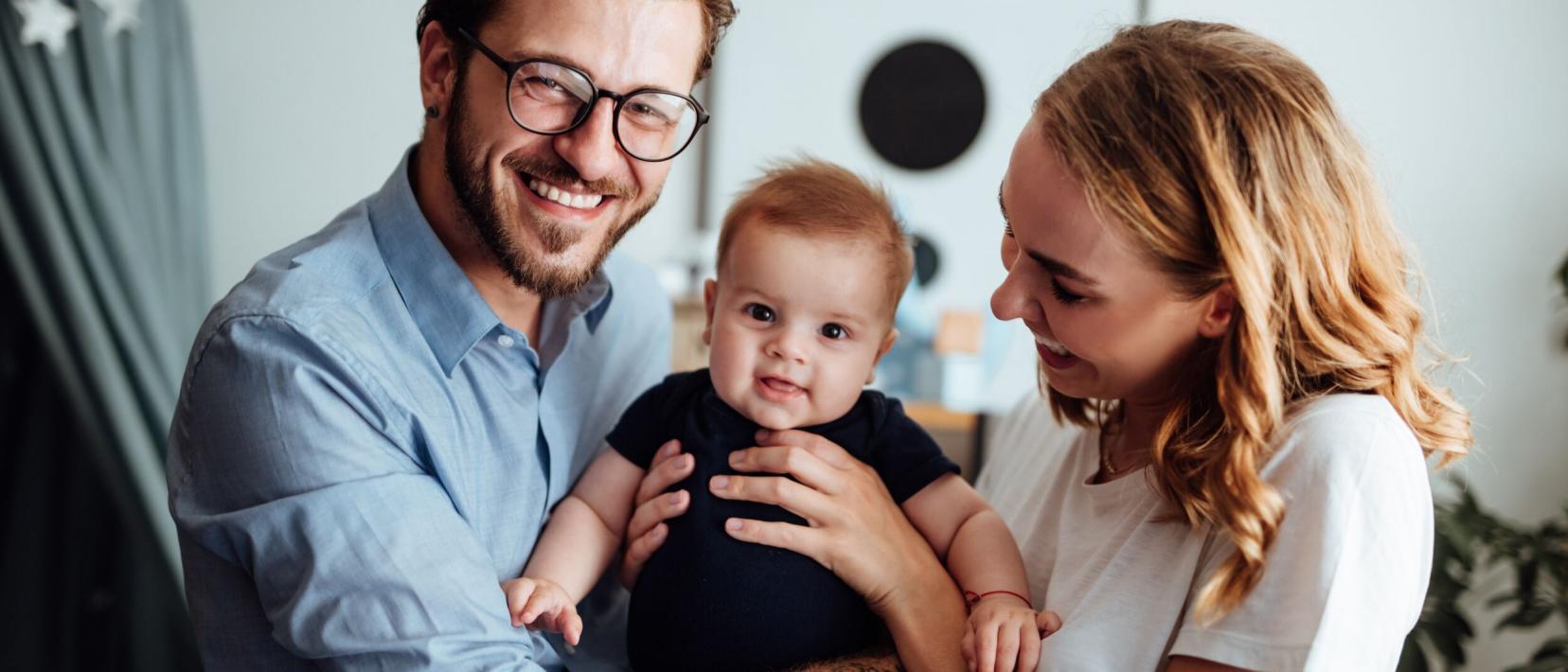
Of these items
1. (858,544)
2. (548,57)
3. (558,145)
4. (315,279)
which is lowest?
(858,544)

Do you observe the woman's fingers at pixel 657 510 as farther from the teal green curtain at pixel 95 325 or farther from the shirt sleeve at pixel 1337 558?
the teal green curtain at pixel 95 325

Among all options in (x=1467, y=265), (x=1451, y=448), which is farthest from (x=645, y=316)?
(x=1467, y=265)

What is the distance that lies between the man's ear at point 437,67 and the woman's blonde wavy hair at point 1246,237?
0.86m

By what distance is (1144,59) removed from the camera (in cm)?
121

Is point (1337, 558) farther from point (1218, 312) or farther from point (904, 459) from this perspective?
point (904, 459)

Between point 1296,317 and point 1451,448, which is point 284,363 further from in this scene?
point 1451,448

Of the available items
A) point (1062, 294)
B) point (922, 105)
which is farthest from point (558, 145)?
point (922, 105)

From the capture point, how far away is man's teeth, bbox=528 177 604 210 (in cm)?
152

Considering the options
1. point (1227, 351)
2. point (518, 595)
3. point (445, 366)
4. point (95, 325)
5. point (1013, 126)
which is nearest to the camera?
point (1227, 351)

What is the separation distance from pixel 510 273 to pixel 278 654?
0.56 metres

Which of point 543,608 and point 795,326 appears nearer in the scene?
point 543,608

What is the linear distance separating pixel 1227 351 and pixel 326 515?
3.20 ft

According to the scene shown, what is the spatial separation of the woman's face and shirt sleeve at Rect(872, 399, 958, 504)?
0.93 ft

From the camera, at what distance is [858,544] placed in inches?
56.2
